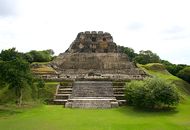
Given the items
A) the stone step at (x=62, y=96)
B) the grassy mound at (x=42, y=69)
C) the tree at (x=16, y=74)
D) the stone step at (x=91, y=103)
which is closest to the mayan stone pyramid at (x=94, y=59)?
the grassy mound at (x=42, y=69)

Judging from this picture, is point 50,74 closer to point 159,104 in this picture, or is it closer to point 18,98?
point 18,98

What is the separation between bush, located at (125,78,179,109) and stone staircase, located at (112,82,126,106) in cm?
212

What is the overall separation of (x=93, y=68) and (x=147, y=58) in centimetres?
2947

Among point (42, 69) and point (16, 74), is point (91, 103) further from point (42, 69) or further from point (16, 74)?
point (42, 69)

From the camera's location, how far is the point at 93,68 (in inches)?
2539

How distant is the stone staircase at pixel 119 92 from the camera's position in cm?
4302

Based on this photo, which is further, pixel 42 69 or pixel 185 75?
pixel 185 75

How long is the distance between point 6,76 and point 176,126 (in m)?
18.5

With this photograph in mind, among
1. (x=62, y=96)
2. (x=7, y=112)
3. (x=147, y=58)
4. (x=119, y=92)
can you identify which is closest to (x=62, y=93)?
(x=62, y=96)

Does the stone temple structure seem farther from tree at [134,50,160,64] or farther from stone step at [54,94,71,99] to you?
tree at [134,50,160,64]

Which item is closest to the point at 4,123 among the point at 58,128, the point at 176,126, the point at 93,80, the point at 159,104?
the point at 58,128

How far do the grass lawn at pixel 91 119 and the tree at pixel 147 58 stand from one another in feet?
161

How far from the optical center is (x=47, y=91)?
46.4 meters

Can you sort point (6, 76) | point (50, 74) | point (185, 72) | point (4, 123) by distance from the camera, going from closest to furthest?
point (4, 123) → point (6, 76) → point (50, 74) → point (185, 72)
